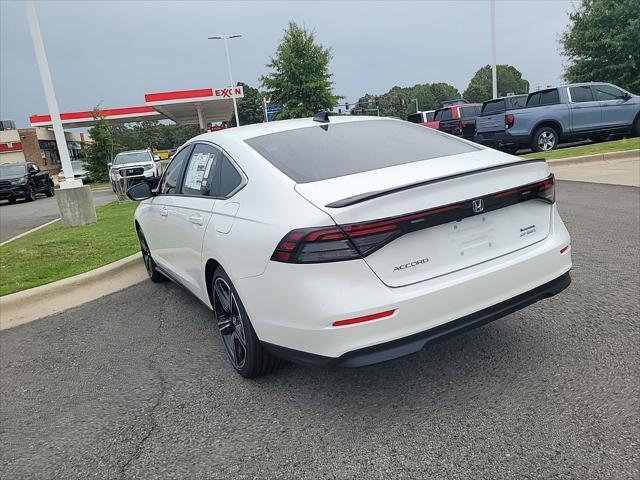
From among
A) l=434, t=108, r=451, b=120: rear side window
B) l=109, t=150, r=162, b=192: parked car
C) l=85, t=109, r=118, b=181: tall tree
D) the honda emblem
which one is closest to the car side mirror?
the honda emblem

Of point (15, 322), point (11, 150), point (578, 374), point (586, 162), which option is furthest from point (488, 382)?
point (11, 150)

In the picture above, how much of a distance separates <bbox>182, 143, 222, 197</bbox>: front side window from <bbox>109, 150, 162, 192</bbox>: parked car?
43.0 feet

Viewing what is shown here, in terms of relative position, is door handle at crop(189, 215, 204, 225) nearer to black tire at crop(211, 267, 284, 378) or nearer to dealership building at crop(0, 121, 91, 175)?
black tire at crop(211, 267, 284, 378)

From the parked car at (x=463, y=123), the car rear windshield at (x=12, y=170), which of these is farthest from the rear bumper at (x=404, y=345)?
the car rear windshield at (x=12, y=170)

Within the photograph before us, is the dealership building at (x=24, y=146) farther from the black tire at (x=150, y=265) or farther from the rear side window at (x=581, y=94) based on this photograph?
the black tire at (x=150, y=265)

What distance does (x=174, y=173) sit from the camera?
183 inches

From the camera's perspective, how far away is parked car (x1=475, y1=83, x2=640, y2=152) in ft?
47.0

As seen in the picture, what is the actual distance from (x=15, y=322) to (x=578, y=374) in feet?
16.1

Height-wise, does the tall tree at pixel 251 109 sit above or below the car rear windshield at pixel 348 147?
above

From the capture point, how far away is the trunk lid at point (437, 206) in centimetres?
251

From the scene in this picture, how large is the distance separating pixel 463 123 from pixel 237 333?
1667cm

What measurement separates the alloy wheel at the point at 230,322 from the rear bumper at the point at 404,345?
18.3 inches

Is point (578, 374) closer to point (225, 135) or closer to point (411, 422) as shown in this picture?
point (411, 422)

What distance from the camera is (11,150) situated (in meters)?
50.6
